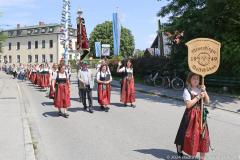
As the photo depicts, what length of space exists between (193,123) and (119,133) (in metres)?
3.63

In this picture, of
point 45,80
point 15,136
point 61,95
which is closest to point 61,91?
point 61,95

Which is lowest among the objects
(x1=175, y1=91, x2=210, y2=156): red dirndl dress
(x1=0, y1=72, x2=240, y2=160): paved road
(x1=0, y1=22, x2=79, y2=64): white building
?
(x1=0, y1=72, x2=240, y2=160): paved road

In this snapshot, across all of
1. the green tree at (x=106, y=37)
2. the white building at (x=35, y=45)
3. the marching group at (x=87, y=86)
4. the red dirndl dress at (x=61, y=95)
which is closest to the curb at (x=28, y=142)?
the red dirndl dress at (x=61, y=95)

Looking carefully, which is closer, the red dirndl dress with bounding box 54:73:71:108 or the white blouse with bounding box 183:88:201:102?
the white blouse with bounding box 183:88:201:102

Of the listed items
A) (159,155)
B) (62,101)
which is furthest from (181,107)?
(159,155)

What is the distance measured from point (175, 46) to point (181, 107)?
9.94 meters

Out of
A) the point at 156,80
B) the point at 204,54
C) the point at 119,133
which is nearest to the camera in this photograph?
the point at 204,54

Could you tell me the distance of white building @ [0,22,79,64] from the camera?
103 metres

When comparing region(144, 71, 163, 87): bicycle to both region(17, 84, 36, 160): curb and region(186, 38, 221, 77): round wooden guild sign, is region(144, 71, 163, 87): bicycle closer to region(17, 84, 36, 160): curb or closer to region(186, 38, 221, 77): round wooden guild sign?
region(17, 84, 36, 160): curb

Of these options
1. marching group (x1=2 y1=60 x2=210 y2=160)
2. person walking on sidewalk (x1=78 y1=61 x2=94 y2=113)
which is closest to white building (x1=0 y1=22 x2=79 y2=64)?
marching group (x1=2 y1=60 x2=210 y2=160)

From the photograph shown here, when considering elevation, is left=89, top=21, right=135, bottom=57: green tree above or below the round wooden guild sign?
above

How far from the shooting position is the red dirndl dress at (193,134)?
7277 mm

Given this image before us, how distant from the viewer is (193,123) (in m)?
7.35

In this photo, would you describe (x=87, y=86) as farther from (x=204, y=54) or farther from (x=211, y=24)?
(x=211, y=24)
